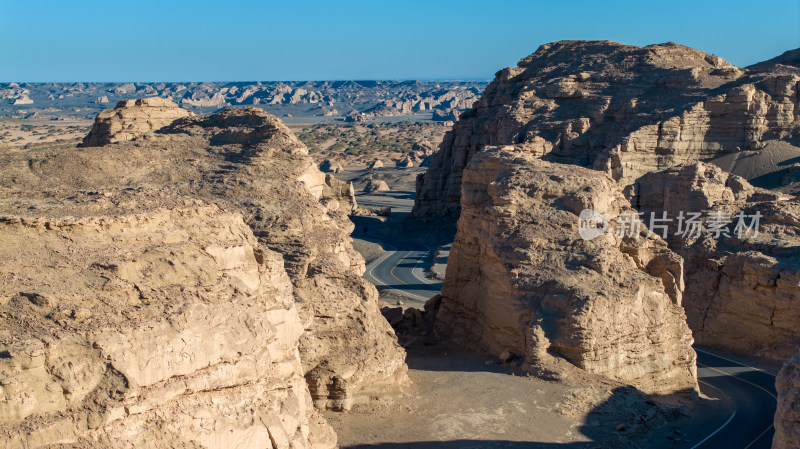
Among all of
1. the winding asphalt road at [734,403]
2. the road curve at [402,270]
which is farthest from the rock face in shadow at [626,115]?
the winding asphalt road at [734,403]

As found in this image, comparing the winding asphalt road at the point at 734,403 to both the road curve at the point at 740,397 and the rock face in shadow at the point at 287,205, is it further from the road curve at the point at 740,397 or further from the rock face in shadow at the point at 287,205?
the rock face in shadow at the point at 287,205

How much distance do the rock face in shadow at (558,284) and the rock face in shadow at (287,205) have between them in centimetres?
385

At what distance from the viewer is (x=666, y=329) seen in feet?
77.6

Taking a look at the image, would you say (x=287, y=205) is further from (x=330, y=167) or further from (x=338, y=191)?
(x=330, y=167)

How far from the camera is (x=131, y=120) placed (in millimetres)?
38125

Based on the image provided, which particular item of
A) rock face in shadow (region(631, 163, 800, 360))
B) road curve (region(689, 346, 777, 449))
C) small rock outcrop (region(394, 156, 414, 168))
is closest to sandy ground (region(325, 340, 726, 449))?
road curve (region(689, 346, 777, 449))

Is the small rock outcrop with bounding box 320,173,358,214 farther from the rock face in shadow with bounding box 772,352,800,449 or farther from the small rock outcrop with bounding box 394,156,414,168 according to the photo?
the small rock outcrop with bounding box 394,156,414,168

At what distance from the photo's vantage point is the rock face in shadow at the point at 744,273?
28969 mm

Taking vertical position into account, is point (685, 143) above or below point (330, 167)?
above

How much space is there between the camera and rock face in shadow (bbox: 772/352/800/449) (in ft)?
47.4

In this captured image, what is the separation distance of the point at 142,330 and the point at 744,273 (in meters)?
23.9

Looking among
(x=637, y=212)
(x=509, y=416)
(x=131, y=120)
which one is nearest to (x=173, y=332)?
(x=509, y=416)

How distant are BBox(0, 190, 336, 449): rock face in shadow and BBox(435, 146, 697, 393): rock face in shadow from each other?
9.13 metres

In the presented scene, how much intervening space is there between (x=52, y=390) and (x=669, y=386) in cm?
1778
